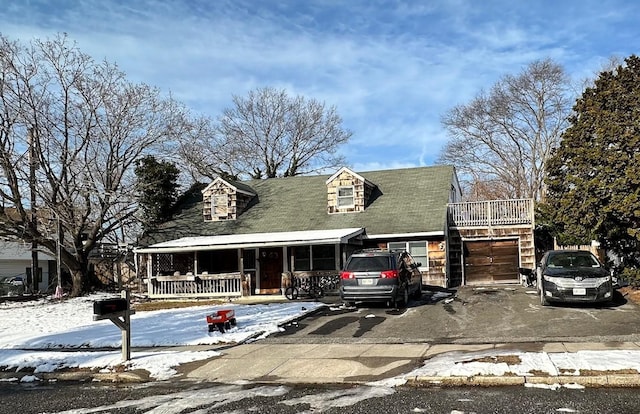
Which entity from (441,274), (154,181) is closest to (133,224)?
(154,181)

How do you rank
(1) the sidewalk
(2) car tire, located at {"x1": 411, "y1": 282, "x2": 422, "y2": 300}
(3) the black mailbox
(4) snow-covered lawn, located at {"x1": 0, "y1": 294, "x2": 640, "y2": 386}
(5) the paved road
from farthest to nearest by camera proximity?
(2) car tire, located at {"x1": 411, "y1": 282, "x2": 422, "y2": 300}, (3) the black mailbox, (4) snow-covered lawn, located at {"x1": 0, "y1": 294, "x2": 640, "y2": 386}, (1) the sidewalk, (5) the paved road

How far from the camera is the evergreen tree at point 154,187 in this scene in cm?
2812

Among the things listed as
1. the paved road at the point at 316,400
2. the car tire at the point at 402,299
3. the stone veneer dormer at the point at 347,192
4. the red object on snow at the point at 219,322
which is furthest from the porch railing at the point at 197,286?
the paved road at the point at 316,400

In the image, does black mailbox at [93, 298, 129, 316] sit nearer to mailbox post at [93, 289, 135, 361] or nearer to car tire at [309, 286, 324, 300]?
mailbox post at [93, 289, 135, 361]

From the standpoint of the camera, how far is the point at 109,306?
10461 millimetres

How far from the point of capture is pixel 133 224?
28453mm

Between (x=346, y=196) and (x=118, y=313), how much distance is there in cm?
1695

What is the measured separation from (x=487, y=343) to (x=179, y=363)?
226 inches

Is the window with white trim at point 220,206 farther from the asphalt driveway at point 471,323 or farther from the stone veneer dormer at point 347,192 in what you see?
the asphalt driveway at point 471,323

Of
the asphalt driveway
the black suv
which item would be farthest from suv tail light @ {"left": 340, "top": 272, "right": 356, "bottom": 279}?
the asphalt driveway

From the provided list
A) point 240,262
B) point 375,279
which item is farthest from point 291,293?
point 375,279

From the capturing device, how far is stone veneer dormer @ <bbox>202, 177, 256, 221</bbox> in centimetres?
2805

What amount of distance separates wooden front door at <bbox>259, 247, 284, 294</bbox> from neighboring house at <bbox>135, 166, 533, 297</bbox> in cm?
4

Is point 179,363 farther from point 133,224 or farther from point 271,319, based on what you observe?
point 133,224
